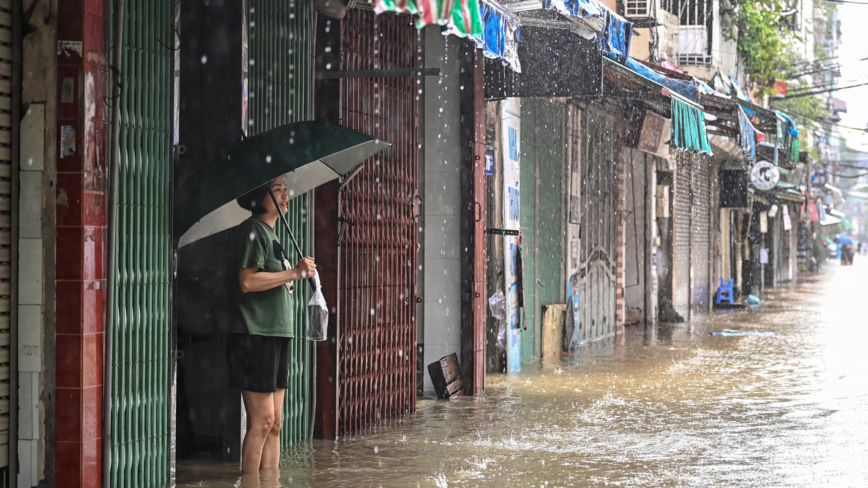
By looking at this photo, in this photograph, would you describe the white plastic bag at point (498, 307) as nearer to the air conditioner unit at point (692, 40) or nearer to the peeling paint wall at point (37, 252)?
the peeling paint wall at point (37, 252)

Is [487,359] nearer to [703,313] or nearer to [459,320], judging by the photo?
[459,320]

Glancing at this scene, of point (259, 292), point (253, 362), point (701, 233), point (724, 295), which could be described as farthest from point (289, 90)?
point (724, 295)

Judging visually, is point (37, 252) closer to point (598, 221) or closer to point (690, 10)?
point (598, 221)

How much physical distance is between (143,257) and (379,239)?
2963 millimetres

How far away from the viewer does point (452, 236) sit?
10.6 meters

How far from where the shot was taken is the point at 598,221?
17.0 metres

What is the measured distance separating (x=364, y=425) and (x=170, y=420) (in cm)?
242

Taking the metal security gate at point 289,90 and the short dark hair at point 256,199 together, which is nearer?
the short dark hair at point 256,199

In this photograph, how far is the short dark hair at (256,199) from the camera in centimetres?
619

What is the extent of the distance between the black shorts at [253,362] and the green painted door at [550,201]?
818cm

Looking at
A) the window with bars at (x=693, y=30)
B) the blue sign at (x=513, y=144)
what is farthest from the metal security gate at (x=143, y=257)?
the window with bars at (x=693, y=30)

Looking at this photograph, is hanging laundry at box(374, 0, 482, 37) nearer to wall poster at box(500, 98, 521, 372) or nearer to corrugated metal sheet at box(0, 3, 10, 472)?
corrugated metal sheet at box(0, 3, 10, 472)

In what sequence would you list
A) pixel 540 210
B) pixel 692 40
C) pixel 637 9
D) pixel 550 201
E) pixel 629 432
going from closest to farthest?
pixel 629 432 < pixel 540 210 < pixel 550 201 < pixel 637 9 < pixel 692 40

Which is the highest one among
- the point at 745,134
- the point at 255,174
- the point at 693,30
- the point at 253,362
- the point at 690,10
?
the point at 690,10
